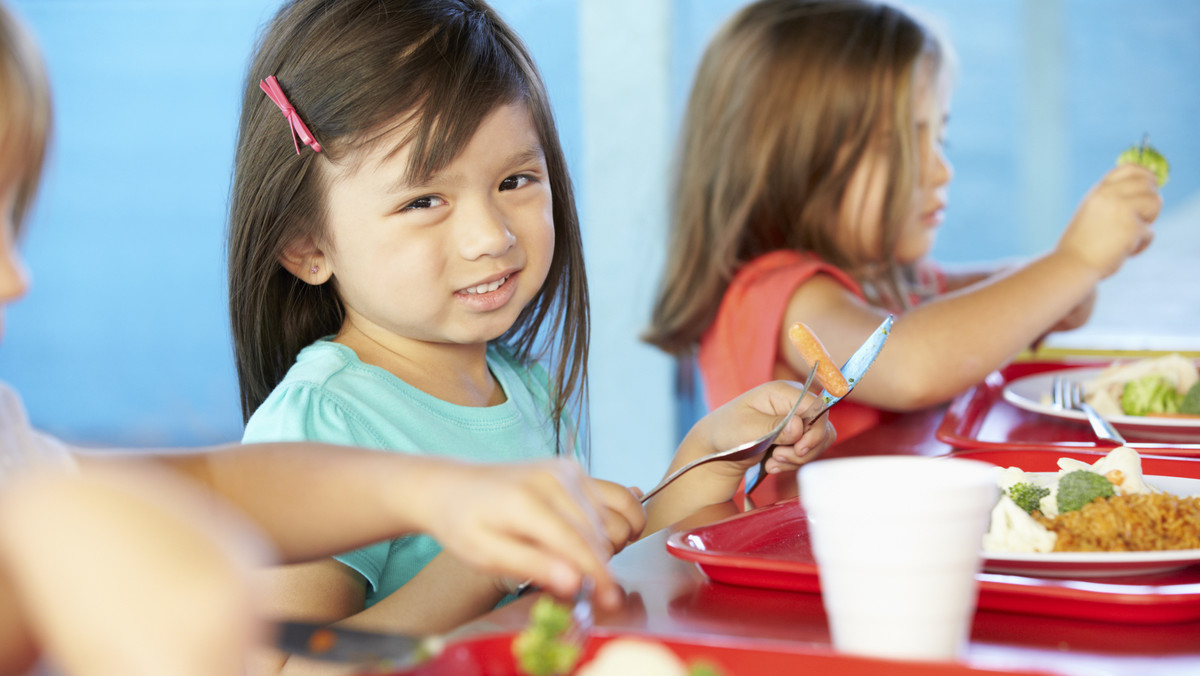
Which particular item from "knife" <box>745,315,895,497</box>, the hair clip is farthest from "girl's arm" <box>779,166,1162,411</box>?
the hair clip

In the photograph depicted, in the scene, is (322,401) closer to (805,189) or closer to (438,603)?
(438,603)

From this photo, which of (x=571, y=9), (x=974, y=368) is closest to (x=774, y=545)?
(x=974, y=368)

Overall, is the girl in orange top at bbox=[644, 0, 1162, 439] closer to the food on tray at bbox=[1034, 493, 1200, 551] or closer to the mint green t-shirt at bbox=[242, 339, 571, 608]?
the mint green t-shirt at bbox=[242, 339, 571, 608]

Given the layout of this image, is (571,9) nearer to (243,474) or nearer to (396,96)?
(396,96)

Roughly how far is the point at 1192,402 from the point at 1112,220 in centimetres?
33

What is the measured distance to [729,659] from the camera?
469mm

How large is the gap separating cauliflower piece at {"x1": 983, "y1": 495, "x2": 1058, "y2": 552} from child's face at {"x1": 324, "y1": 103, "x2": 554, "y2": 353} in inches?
22.9

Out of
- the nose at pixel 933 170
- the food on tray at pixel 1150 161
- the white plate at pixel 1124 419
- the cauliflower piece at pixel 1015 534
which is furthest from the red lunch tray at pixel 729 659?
the nose at pixel 933 170

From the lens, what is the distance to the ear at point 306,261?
1172 millimetres

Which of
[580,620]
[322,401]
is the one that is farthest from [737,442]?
[580,620]

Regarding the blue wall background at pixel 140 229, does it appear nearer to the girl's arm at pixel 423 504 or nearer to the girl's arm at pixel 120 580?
the girl's arm at pixel 423 504

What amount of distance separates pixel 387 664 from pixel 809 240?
1534mm

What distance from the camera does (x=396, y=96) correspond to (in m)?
1.07

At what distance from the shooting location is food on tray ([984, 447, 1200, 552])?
659 millimetres
